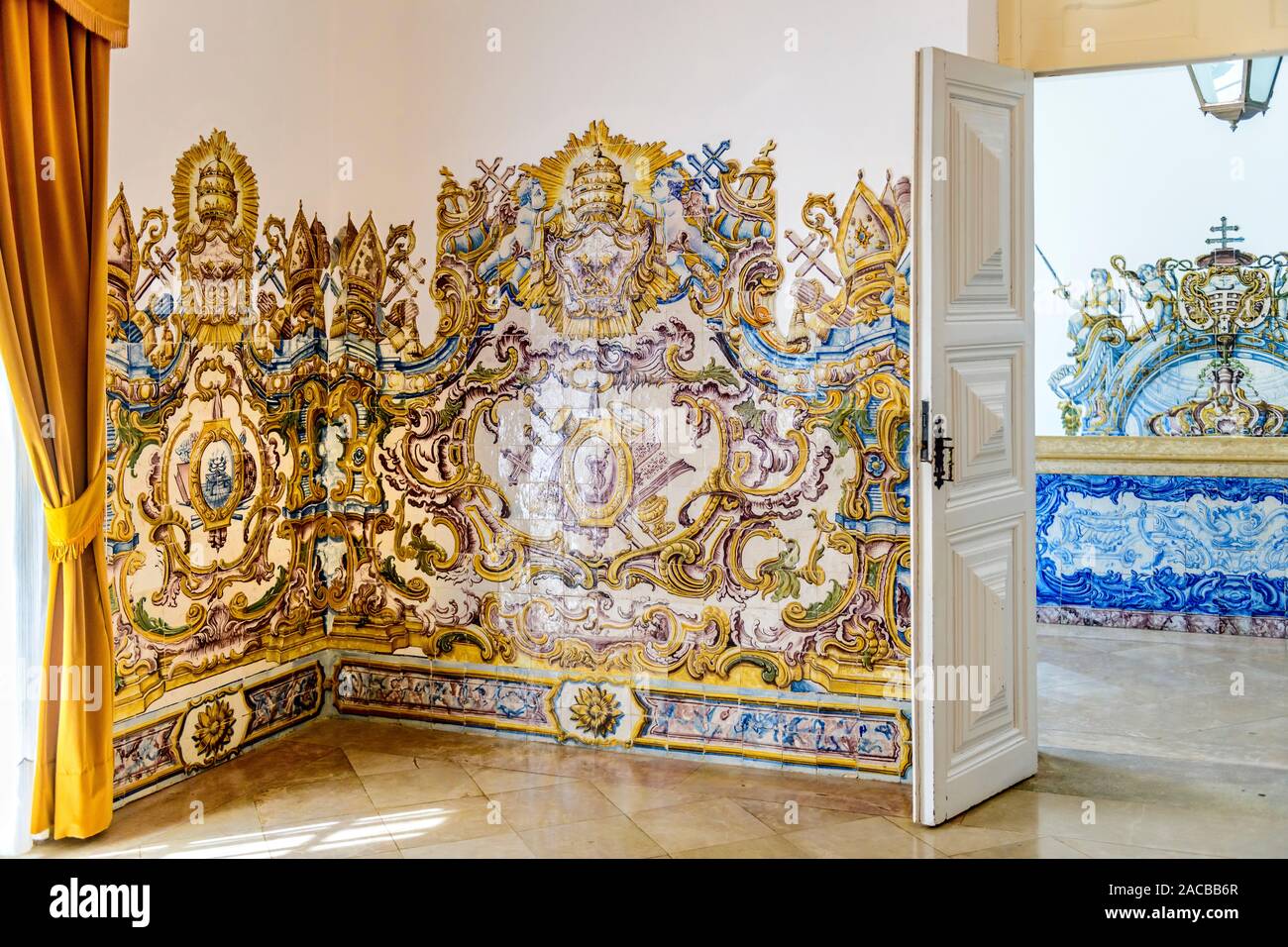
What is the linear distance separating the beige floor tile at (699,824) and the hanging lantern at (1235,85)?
3189 millimetres

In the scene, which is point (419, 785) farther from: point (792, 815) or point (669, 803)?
point (792, 815)

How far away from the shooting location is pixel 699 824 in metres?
3.44

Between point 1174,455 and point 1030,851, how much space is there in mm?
3648

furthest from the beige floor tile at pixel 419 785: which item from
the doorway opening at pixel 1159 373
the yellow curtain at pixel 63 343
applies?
the doorway opening at pixel 1159 373

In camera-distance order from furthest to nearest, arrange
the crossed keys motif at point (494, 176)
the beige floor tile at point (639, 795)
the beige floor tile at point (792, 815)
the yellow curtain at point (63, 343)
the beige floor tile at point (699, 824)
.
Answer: the crossed keys motif at point (494, 176), the beige floor tile at point (639, 795), the beige floor tile at point (792, 815), the beige floor tile at point (699, 824), the yellow curtain at point (63, 343)

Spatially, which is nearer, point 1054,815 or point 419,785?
point 1054,815

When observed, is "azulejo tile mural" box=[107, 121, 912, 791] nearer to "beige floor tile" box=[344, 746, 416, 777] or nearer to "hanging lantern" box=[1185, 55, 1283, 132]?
"beige floor tile" box=[344, 746, 416, 777]

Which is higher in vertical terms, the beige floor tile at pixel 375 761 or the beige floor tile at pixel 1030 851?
the beige floor tile at pixel 375 761

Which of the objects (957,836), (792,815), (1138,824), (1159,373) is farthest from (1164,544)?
(792,815)

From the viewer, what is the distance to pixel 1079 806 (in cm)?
357

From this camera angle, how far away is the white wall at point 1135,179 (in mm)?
6156

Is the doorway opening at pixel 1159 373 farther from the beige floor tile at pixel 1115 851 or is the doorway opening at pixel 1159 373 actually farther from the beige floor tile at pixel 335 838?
the beige floor tile at pixel 335 838

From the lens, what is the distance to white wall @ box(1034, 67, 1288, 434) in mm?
6156

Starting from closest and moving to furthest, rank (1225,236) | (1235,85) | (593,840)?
1. (593,840)
2. (1235,85)
3. (1225,236)
